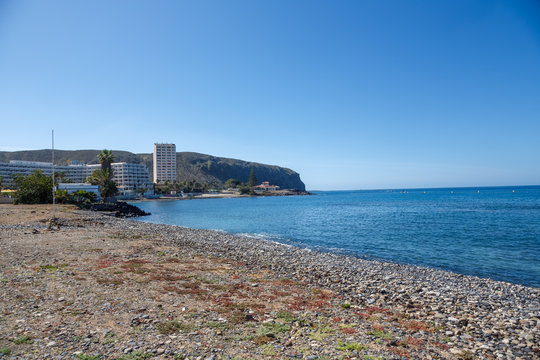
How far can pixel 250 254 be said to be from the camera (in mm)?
21438

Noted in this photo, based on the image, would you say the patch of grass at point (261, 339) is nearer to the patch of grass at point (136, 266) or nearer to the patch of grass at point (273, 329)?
the patch of grass at point (273, 329)

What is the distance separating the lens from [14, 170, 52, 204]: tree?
63281mm

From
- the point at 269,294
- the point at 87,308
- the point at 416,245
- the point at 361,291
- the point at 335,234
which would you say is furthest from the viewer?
the point at 335,234

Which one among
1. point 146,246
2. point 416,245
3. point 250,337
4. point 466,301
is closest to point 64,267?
point 146,246

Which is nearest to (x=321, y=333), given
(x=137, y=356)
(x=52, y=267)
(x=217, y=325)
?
(x=217, y=325)

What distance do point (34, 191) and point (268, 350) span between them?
75055mm

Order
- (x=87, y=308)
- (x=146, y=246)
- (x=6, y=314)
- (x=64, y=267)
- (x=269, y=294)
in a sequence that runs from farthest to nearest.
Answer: (x=146, y=246)
(x=64, y=267)
(x=269, y=294)
(x=87, y=308)
(x=6, y=314)

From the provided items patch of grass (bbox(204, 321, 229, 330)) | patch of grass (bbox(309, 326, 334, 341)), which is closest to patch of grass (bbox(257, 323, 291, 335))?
patch of grass (bbox(309, 326, 334, 341))

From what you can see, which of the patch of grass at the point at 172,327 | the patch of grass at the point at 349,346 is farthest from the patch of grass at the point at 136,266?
the patch of grass at the point at 349,346

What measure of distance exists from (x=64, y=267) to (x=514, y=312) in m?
18.2

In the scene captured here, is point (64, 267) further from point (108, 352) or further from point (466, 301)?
point (466, 301)

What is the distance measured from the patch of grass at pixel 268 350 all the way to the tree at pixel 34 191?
7485 centimetres

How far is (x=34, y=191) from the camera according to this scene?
63.7 metres

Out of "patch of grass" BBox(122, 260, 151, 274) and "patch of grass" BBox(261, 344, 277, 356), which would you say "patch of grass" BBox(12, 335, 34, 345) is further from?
"patch of grass" BBox(122, 260, 151, 274)
